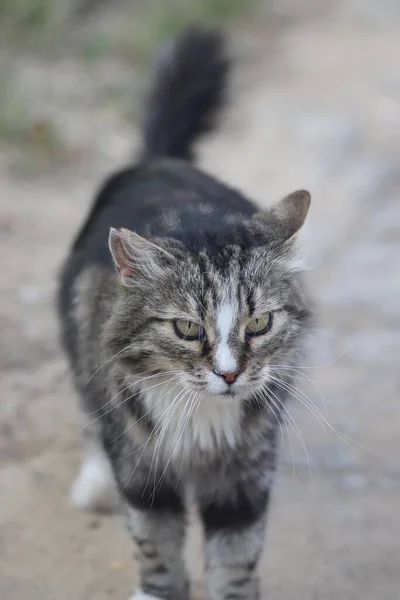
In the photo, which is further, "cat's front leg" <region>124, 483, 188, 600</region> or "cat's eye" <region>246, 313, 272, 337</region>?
Answer: "cat's front leg" <region>124, 483, 188, 600</region>

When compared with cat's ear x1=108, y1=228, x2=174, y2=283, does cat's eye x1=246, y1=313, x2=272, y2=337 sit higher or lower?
lower

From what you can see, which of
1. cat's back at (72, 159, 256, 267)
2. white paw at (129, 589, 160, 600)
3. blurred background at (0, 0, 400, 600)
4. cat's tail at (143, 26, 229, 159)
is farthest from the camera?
cat's tail at (143, 26, 229, 159)

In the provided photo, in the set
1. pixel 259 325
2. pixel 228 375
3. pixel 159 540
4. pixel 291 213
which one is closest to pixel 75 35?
pixel 291 213

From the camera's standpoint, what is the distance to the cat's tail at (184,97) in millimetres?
3736

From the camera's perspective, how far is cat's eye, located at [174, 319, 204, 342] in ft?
7.54

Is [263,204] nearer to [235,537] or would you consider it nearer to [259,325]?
[235,537]

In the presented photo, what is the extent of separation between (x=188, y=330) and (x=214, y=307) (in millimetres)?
85

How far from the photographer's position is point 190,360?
231 cm

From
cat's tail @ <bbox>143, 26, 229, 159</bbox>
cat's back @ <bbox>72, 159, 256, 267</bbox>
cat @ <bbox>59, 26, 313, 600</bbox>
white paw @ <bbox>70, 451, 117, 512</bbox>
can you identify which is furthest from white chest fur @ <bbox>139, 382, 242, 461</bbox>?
cat's tail @ <bbox>143, 26, 229, 159</bbox>

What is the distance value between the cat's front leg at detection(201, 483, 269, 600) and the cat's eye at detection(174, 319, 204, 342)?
54 cm

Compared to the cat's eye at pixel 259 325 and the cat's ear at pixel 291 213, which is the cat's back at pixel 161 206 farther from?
the cat's eye at pixel 259 325

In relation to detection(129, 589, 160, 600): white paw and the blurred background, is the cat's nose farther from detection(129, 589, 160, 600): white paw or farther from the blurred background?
detection(129, 589, 160, 600): white paw

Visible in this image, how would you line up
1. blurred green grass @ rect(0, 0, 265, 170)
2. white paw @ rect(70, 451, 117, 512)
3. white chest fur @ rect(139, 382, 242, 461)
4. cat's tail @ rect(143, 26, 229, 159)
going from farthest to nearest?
1. blurred green grass @ rect(0, 0, 265, 170)
2. cat's tail @ rect(143, 26, 229, 159)
3. white paw @ rect(70, 451, 117, 512)
4. white chest fur @ rect(139, 382, 242, 461)

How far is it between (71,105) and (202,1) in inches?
99.4
